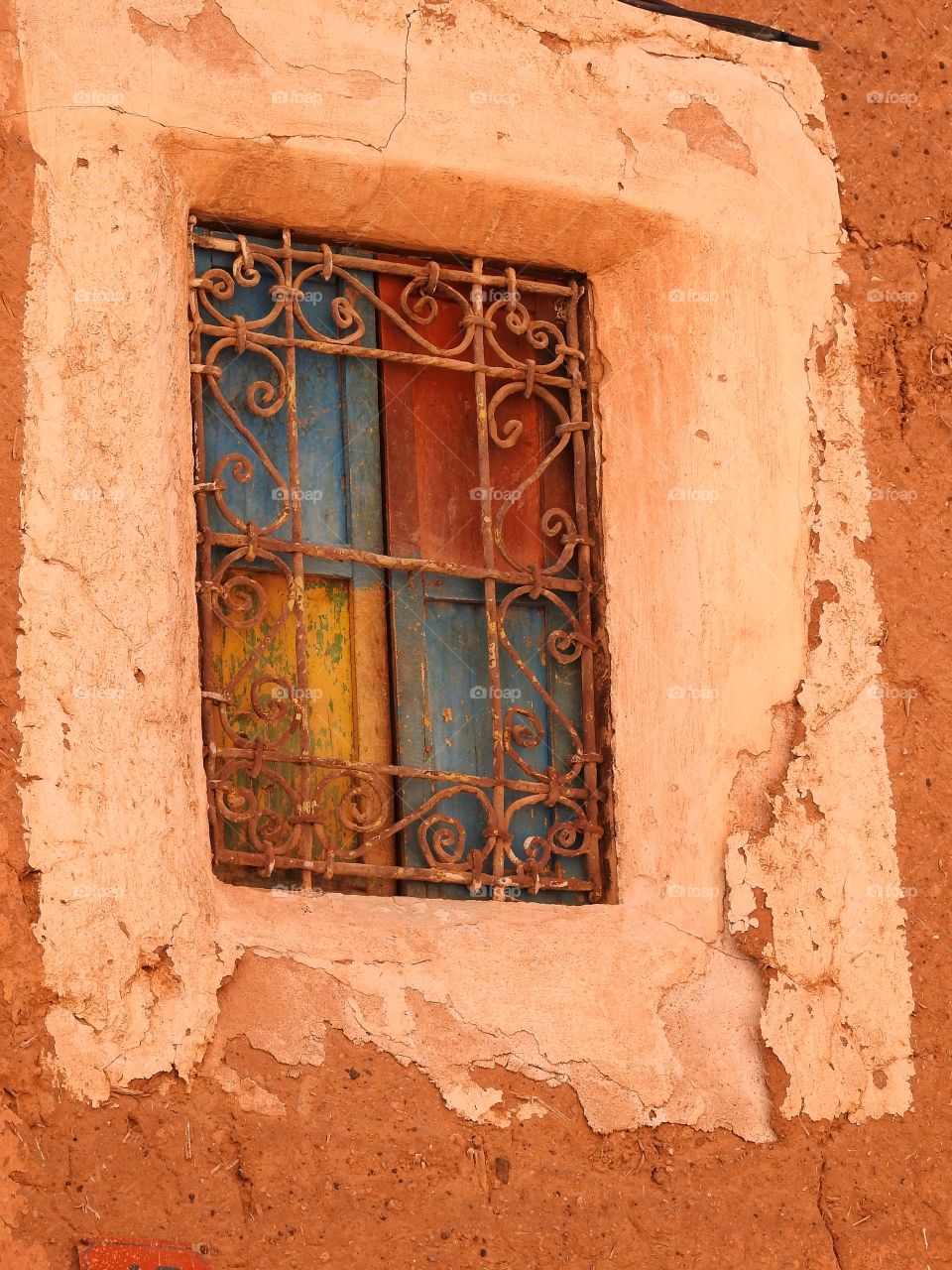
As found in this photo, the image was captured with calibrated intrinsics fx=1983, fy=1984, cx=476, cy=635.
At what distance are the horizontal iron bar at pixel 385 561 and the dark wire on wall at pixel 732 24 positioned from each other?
117 cm

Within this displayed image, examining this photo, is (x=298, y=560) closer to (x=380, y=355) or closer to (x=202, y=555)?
(x=202, y=555)

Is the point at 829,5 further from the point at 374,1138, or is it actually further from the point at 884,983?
the point at 374,1138

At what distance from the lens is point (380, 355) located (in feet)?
12.7

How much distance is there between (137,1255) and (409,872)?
89cm

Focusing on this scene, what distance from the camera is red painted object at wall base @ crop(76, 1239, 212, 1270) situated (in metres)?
3.01

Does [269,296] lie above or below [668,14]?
below

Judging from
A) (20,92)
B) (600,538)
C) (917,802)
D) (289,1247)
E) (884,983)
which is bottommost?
(289,1247)

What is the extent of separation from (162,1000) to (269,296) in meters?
1.39

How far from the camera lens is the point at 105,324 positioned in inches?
134

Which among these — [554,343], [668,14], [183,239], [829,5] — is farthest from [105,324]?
[829,5]

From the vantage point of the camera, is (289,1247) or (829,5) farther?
(829,5)

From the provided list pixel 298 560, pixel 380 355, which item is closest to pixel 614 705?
pixel 298 560

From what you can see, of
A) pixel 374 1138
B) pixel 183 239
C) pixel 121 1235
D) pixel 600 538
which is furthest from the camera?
pixel 600 538

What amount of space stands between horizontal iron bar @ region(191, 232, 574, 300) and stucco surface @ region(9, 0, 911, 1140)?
0.05 m
